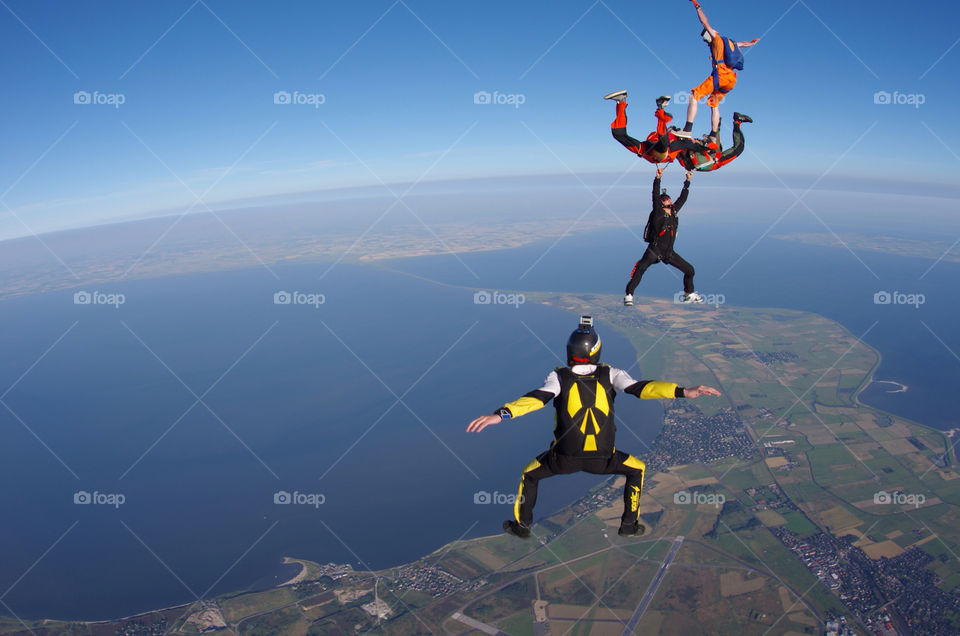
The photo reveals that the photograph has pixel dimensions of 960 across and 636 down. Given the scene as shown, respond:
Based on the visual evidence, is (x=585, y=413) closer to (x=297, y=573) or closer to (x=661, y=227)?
(x=661, y=227)

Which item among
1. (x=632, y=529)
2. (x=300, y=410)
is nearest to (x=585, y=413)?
(x=632, y=529)

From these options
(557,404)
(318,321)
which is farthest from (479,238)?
(557,404)

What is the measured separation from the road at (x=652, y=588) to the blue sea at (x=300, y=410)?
12663 millimetres

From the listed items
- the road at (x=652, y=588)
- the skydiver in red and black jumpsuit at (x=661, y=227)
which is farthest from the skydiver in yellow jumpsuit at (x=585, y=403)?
the road at (x=652, y=588)

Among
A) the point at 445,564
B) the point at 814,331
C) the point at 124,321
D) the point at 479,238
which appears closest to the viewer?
the point at 445,564

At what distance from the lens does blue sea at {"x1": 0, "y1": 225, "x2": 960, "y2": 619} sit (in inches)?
1853

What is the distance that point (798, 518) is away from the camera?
42.2 meters

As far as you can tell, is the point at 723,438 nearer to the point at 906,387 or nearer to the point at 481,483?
the point at 481,483

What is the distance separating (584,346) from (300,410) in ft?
256

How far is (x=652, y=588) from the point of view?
34.7 metres

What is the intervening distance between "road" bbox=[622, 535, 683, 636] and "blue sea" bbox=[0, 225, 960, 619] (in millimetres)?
12663

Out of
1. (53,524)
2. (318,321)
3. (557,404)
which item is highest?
(318,321)

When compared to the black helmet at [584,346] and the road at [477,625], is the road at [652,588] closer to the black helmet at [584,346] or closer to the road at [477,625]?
the road at [477,625]

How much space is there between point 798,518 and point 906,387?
158 ft
